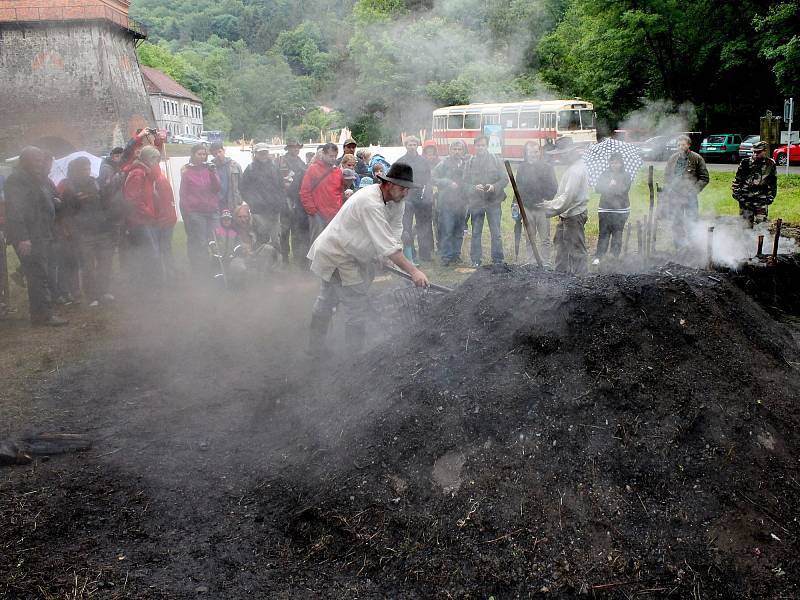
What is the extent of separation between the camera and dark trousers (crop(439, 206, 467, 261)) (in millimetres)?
10352

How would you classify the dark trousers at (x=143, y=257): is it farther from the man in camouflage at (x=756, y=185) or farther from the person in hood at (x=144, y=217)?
the man in camouflage at (x=756, y=185)

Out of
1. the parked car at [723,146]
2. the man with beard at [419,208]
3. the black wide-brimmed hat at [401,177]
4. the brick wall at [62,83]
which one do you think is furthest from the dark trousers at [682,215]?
the brick wall at [62,83]

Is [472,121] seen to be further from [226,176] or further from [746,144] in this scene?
[746,144]

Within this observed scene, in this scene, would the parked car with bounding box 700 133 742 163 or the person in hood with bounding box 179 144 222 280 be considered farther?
the parked car with bounding box 700 133 742 163

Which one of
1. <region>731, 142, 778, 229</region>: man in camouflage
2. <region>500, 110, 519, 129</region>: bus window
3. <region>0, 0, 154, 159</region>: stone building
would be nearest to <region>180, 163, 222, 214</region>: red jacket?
<region>731, 142, 778, 229</region>: man in camouflage

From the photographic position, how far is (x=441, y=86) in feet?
40.5

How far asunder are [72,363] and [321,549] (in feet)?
13.7

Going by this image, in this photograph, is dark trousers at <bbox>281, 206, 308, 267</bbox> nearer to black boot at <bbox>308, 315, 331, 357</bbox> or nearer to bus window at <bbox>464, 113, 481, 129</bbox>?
black boot at <bbox>308, 315, 331, 357</bbox>

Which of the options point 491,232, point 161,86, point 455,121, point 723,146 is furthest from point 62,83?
point 161,86

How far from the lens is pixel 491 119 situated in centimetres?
1573

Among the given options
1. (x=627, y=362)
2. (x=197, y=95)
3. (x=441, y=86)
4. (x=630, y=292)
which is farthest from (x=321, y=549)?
(x=197, y=95)

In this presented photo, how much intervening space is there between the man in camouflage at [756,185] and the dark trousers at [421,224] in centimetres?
502

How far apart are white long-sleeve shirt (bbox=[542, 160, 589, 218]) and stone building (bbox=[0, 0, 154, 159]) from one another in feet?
88.0

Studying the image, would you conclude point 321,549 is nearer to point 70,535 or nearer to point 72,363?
point 70,535
